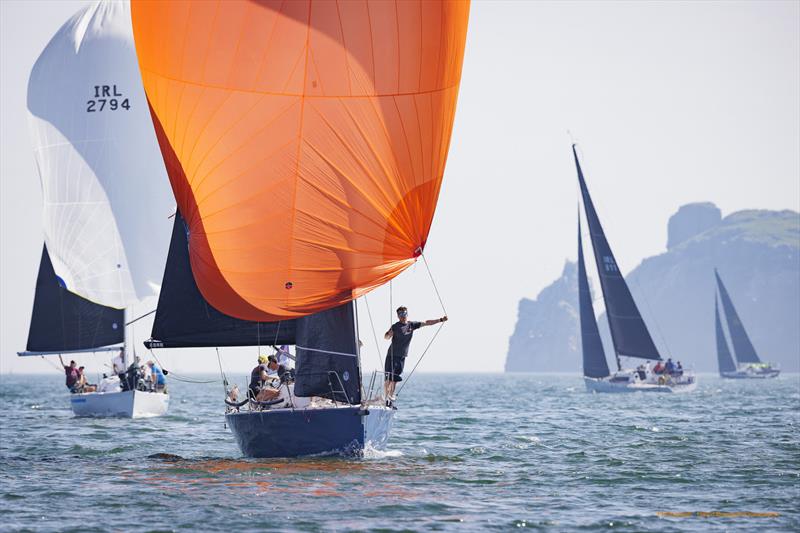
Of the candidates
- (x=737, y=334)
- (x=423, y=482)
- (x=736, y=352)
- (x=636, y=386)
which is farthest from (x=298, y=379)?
(x=736, y=352)

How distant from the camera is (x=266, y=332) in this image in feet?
69.2

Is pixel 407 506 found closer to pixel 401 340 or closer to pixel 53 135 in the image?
pixel 401 340

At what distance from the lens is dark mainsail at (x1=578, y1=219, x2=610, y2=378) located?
61438 mm

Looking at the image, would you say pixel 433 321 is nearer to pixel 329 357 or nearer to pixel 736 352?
pixel 329 357

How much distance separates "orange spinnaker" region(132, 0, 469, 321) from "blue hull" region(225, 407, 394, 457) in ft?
5.49

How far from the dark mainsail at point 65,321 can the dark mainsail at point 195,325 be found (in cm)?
1840

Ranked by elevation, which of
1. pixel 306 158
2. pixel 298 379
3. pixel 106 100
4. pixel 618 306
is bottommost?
pixel 298 379

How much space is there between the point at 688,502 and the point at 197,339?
9523 mm

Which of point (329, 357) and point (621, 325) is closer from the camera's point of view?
point (329, 357)

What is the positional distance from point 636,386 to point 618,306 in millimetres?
4091

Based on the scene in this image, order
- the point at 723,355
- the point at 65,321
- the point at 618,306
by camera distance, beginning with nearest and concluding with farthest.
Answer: the point at 65,321 → the point at 618,306 → the point at 723,355

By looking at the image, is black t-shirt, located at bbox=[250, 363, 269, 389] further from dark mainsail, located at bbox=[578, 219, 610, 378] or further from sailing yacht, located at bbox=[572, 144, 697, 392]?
dark mainsail, located at bbox=[578, 219, 610, 378]

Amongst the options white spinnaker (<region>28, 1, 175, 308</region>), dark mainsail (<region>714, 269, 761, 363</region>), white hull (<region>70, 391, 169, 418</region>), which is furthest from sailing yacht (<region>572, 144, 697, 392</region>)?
dark mainsail (<region>714, 269, 761, 363</region>)

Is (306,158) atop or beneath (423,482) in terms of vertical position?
atop
